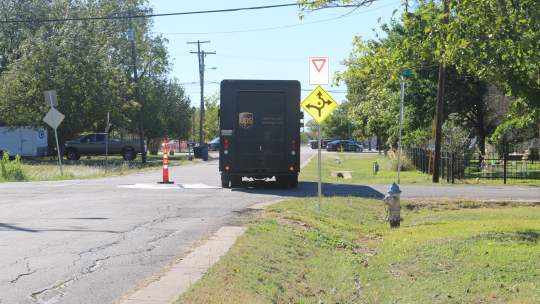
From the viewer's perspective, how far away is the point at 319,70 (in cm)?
991

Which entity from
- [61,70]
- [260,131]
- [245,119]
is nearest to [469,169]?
[260,131]

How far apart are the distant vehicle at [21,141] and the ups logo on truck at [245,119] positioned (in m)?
23.9

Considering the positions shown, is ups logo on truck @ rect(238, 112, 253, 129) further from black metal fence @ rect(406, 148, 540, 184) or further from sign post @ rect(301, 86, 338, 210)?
black metal fence @ rect(406, 148, 540, 184)

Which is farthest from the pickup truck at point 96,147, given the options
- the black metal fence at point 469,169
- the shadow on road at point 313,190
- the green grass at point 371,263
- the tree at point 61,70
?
the green grass at point 371,263

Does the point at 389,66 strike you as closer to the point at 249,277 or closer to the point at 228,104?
the point at 228,104

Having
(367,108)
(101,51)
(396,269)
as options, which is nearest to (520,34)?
(396,269)

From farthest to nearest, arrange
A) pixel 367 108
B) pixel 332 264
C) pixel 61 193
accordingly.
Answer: pixel 367 108 → pixel 61 193 → pixel 332 264

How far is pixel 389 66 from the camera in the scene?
1167cm

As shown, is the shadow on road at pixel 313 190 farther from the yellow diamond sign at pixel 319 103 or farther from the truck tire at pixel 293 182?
the yellow diamond sign at pixel 319 103

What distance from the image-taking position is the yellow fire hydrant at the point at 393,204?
32.3 ft

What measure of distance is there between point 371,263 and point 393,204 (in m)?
2.97

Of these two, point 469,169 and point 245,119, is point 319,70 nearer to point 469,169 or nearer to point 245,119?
point 245,119

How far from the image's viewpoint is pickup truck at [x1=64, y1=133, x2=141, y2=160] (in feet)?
116

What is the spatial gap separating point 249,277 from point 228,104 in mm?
10203
